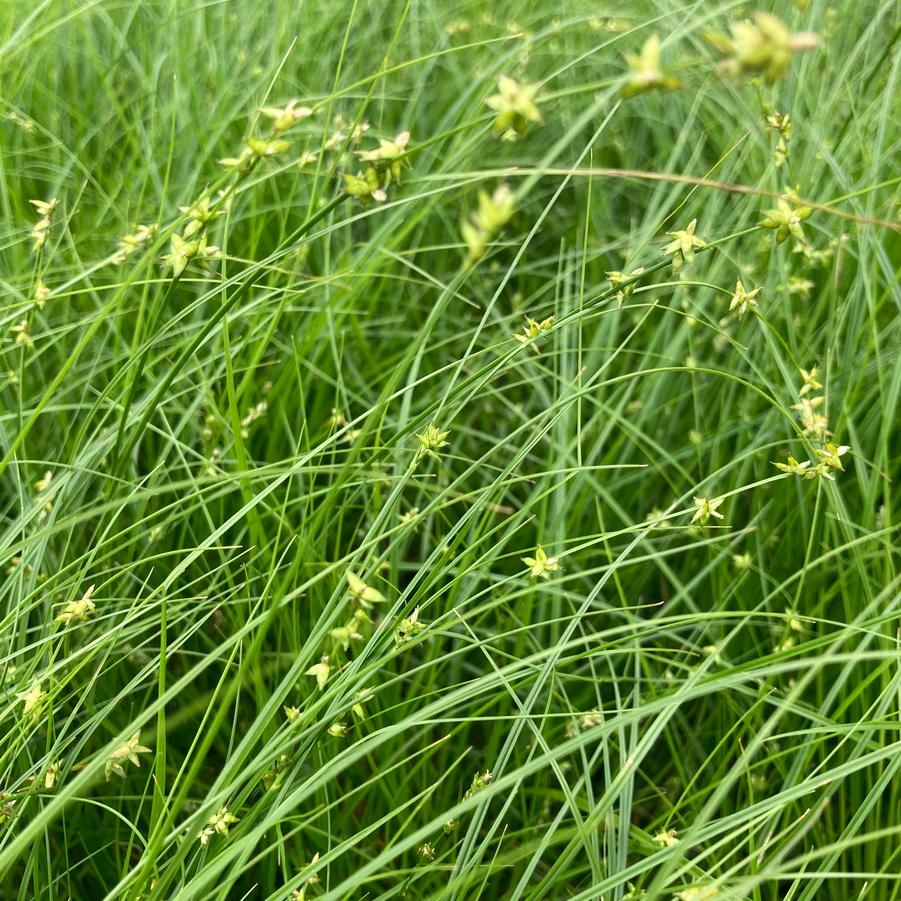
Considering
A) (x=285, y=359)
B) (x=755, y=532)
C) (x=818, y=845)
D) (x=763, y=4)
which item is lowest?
(x=818, y=845)

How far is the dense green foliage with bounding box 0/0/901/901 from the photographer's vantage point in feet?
4.00

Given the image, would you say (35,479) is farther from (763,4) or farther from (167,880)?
(763,4)

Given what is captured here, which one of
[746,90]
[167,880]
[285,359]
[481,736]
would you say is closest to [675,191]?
[746,90]

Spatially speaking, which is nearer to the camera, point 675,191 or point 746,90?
point 675,191

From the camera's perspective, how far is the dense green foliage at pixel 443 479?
1221 millimetres

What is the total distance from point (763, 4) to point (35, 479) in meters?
2.68

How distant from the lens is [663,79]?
71cm

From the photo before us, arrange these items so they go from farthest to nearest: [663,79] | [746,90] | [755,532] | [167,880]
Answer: [746,90], [755,532], [167,880], [663,79]

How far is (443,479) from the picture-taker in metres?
1.93

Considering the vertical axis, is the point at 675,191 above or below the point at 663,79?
below

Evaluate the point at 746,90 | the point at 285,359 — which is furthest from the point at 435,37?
the point at 285,359

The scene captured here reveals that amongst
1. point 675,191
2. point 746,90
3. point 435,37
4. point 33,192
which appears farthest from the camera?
point 435,37

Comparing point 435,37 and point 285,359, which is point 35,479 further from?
point 435,37

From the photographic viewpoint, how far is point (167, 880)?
109 centimetres
